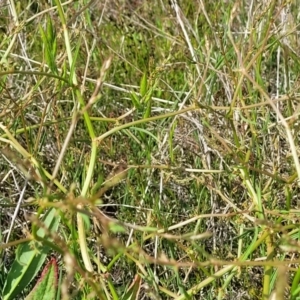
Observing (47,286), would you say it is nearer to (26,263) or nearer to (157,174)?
(26,263)

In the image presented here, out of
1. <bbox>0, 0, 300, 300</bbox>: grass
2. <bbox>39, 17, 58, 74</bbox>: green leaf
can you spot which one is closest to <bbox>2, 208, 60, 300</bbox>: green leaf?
<bbox>0, 0, 300, 300</bbox>: grass

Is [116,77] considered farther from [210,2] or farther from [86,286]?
[86,286]

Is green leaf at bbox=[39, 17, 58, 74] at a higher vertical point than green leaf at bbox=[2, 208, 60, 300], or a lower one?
higher

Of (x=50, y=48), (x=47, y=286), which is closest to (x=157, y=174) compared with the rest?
(x=50, y=48)

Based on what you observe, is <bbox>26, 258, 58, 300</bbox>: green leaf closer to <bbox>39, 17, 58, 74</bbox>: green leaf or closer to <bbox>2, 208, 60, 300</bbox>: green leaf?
<bbox>2, 208, 60, 300</bbox>: green leaf

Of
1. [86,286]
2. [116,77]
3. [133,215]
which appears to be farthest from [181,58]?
[86,286]
